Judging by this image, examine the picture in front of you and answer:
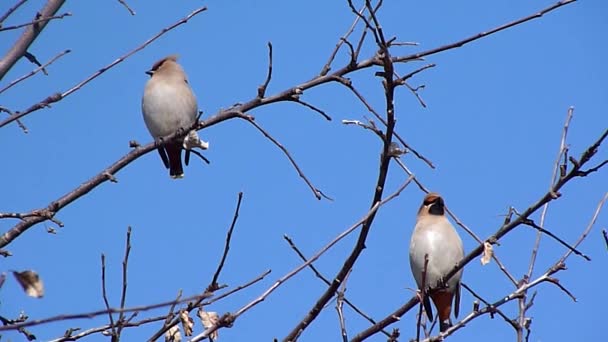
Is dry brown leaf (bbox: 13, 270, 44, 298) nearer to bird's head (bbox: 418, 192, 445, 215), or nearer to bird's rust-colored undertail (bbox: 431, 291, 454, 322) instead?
bird's rust-colored undertail (bbox: 431, 291, 454, 322)

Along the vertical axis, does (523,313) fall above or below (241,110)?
below

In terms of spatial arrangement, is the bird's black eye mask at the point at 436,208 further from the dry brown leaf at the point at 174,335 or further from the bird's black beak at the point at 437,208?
the dry brown leaf at the point at 174,335

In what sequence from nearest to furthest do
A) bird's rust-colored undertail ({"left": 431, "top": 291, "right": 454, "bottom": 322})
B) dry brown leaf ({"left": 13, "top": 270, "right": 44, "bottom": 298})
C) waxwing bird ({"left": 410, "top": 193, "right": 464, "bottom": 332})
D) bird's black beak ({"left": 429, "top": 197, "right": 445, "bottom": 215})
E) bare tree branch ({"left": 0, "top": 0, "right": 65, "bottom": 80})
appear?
dry brown leaf ({"left": 13, "top": 270, "right": 44, "bottom": 298})
bare tree branch ({"left": 0, "top": 0, "right": 65, "bottom": 80})
bird's rust-colored undertail ({"left": 431, "top": 291, "right": 454, "bottom": 322})
waxwing bird ({"left": 410, "top": 193, "right": 464, "bottom": 332})
bird's black beak ({"left": 429, "top": 197, "right": 445, "bottom": 215})

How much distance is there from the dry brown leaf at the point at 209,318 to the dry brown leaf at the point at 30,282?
1159mm

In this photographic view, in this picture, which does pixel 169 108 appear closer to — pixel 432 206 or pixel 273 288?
pixel 432 206

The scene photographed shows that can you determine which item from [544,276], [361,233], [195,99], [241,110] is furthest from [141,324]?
[195,99]

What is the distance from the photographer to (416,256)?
17.2 ft

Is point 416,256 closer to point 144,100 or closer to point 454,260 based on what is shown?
point 454,260

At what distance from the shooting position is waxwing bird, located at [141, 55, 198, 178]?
21.1ft

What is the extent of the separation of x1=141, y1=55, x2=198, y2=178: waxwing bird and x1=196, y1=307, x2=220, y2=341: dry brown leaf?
370 cm

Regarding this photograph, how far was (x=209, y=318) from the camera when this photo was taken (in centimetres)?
266

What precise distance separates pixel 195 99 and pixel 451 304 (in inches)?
103

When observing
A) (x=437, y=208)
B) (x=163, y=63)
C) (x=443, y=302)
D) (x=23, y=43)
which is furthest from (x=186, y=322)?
(x=163, y=63)

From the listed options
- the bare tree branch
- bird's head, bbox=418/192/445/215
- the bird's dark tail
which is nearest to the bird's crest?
bird's head, bbox=418/192/445/215
